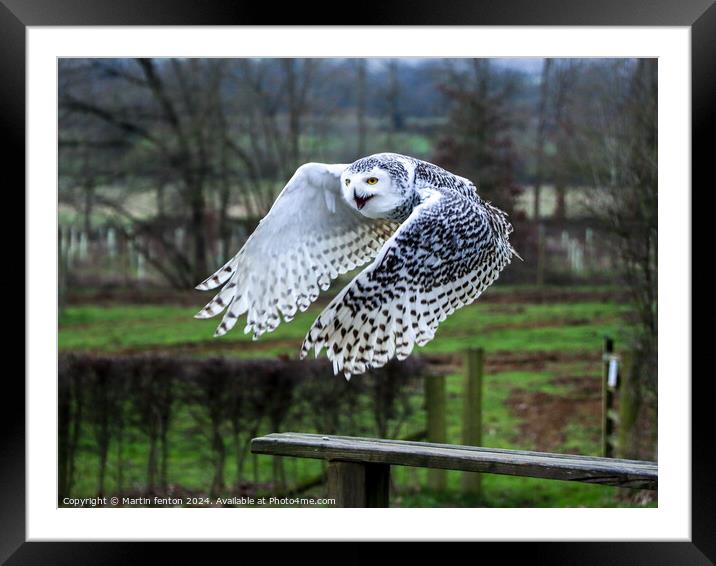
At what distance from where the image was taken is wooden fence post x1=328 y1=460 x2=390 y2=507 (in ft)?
8.82

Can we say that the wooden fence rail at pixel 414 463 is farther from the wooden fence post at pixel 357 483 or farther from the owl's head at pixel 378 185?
the owl's head at pixel 378 185

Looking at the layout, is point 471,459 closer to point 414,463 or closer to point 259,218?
point 414,463

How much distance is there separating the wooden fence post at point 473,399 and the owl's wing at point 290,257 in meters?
1.66

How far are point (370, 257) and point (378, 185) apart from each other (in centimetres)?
57

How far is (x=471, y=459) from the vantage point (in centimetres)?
249

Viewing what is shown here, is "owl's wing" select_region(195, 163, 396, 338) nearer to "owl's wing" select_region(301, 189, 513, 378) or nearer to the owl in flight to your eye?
the owl in flight

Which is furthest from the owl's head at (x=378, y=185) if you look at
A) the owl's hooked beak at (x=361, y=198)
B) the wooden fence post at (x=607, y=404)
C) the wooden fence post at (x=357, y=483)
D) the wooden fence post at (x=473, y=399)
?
the wooden fence post at (x=607, y=404)

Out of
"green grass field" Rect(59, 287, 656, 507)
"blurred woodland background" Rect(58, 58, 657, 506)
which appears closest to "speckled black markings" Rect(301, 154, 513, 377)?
"blurred woodland background" Rect(58, 58, 657, 506)

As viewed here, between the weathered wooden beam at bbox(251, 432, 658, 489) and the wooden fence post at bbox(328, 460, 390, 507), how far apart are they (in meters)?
0.04

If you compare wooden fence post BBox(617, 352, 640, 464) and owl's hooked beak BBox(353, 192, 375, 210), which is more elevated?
owl's hooked beak BBox(353, 192, 375, 210)
